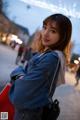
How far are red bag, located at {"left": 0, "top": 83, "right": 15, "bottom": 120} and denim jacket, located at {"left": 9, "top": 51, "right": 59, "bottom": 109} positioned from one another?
0.85 ft

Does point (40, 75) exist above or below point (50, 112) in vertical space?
above

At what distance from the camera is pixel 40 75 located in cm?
264

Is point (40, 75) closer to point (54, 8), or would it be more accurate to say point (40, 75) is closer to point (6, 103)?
point (6, 103)

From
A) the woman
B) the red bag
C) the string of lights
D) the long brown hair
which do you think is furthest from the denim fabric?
the string of lights

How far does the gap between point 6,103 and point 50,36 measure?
578 mm

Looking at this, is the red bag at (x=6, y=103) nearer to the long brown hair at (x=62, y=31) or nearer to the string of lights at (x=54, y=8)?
the long brown hair at (x=62, y=31)

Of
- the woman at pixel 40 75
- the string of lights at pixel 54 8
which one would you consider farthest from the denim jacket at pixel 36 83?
the string of lights at pixel 54 8

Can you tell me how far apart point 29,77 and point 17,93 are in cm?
13

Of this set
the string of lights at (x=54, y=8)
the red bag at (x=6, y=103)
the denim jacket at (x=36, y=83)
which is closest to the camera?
the denim jacket at (x=36, y=83)

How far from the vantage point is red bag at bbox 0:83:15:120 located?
9.73 ft

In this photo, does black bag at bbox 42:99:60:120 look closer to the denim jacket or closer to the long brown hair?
the denim jacket

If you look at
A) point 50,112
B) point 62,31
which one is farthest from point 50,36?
point 50,112

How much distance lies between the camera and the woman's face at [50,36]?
2807 mm

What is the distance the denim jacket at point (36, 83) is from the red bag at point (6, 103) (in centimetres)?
26
